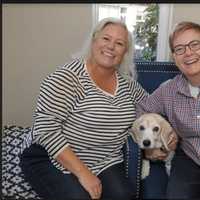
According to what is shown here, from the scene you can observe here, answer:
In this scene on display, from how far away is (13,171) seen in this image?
1775 millimetres

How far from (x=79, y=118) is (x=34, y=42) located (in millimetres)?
1064

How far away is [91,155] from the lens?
1551mm

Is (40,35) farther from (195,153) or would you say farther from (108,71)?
(195,153)

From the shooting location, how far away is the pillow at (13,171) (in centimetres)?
168

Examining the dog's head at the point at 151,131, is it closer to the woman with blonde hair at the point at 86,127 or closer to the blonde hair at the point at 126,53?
the woman with blonde hair at the point at 86,127

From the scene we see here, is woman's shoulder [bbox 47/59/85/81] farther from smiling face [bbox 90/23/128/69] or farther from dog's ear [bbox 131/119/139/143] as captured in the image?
dog's ear [bbox 131/119/139/143]

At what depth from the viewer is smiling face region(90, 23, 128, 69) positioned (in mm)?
1579

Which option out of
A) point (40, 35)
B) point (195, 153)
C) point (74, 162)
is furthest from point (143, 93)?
point (40, 35)

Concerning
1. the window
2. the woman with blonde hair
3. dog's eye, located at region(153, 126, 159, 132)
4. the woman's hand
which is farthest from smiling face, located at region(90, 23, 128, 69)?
the window

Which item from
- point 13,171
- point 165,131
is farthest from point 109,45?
point 13,171

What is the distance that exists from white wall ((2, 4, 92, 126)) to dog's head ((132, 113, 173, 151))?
93cm

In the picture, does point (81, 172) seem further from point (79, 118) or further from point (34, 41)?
point (34, 41)

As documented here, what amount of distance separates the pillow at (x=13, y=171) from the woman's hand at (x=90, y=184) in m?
0.31

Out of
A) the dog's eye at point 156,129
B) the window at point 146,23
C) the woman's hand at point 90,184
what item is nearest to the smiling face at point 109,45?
the dog's eye at point 156,129
